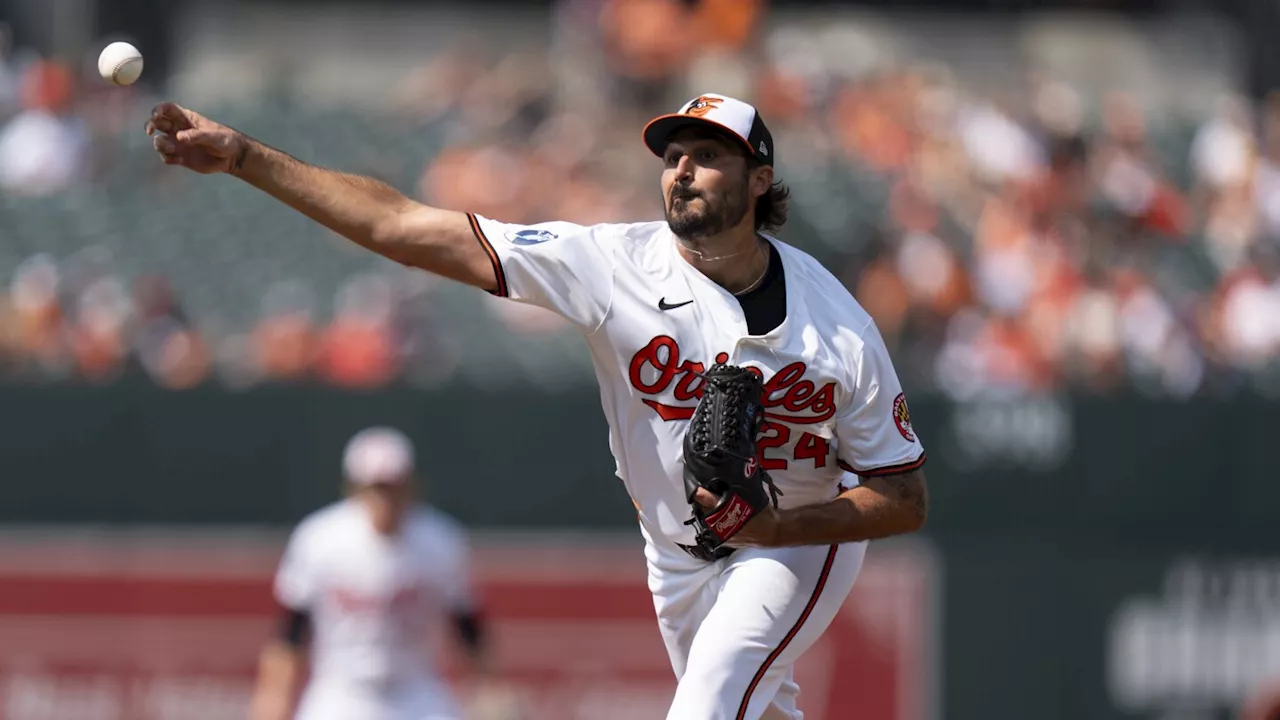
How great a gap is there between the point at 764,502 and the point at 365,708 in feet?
14.7

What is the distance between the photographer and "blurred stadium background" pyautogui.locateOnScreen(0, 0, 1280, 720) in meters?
11.4

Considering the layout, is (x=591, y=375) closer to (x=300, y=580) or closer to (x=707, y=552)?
(x=300, y=580)

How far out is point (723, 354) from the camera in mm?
5402

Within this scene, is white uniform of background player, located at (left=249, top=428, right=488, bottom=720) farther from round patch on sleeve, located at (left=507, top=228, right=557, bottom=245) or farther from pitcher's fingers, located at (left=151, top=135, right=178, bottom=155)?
pitcher's fingers, located at (left=151, top=135, right=178, bottom=155)

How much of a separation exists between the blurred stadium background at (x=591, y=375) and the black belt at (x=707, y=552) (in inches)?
227

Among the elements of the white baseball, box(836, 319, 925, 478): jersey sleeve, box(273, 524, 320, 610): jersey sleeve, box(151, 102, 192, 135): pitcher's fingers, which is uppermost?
the white baseball

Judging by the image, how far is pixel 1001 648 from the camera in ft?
38.6

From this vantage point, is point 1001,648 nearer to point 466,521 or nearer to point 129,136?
point 466,521

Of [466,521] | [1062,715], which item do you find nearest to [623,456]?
[466,521]

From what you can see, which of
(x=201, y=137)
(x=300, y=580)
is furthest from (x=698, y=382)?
(x=300, y=580)

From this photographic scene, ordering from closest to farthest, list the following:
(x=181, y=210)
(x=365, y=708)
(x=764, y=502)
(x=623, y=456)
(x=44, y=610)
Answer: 1. (x=764, y=502)
2. (x=623, y=456)
3. (x=365, y=708)
4. (x=44, y=610)
5. (x=181, y=210)

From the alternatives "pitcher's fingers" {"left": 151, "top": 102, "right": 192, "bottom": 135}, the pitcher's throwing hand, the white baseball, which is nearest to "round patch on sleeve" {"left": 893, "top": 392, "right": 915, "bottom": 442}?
the pitcher's throwing hand

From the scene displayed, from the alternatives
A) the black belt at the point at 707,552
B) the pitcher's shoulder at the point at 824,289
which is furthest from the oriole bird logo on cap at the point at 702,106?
the black belt at the point at 707,552

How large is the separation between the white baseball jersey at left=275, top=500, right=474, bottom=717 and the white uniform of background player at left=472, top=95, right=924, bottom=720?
12.7ft
